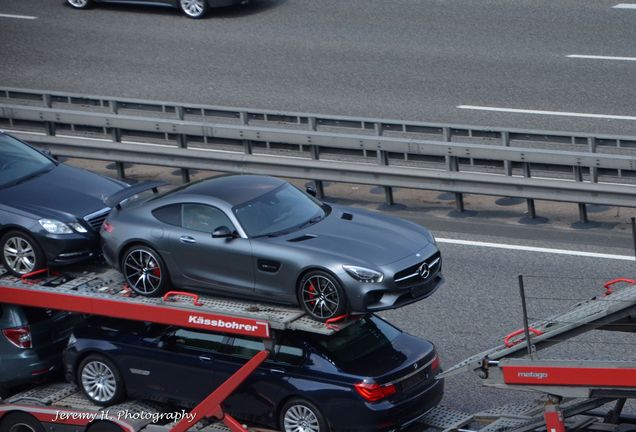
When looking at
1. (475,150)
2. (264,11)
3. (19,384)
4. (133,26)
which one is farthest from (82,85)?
(19,384)

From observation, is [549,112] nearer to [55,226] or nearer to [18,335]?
[55,226]

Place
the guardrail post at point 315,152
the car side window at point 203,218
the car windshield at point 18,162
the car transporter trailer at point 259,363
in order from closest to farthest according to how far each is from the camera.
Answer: the car transporter trailer at point 259,363 → the car side window at point 203,218 → the car windshield at point 18,162 → the guardrail post at point 315,152

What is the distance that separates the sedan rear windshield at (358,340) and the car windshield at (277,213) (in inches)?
42.4

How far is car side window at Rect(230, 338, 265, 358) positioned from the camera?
35.5 ft

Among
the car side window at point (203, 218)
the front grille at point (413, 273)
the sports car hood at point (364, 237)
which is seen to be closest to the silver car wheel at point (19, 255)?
the car side window at point (203, 218)

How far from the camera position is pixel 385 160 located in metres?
17.1

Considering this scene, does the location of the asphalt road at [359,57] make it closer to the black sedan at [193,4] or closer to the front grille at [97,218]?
the black sedan at [193,4]

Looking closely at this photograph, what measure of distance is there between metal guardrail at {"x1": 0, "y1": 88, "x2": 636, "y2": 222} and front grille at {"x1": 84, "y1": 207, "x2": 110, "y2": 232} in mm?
5295

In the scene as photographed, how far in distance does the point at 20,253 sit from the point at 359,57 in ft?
38.3

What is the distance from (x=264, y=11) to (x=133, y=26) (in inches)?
109

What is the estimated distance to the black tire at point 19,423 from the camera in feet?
37.9

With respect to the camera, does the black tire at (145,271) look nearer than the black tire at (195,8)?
Yes

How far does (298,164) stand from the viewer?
17203mm

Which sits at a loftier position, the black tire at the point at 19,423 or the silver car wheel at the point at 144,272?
the silver car wheel at the point at 144,272
